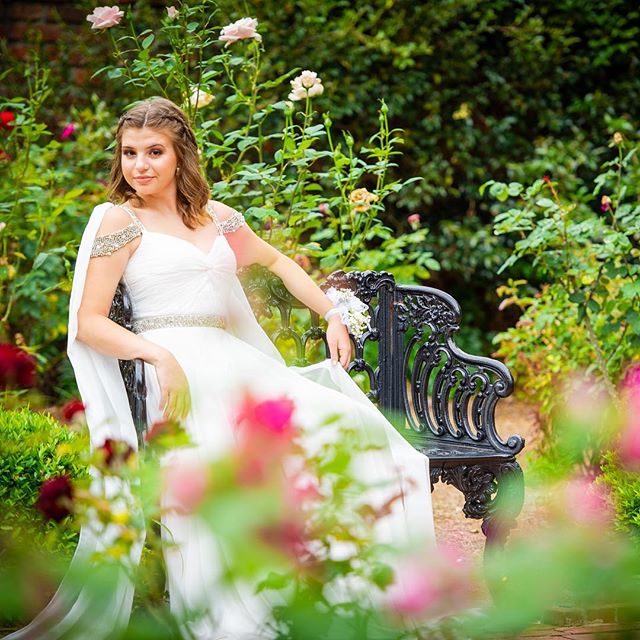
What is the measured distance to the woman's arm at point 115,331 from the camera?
104 inches

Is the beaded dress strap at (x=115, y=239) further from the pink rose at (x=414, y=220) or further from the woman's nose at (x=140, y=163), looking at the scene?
the pink rose at (x=414, y=220)

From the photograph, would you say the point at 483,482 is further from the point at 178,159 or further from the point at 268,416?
the point at 268,416

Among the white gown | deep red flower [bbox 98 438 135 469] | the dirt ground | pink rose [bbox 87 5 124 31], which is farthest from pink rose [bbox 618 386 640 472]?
pink rose [bbox 87 5 124 31]

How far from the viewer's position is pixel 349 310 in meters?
3.33

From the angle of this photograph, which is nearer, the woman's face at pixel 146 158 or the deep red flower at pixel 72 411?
the deep red flower at pixel 72 411

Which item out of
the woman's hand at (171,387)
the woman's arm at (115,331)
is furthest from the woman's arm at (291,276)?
the woman's hand at (171,387)

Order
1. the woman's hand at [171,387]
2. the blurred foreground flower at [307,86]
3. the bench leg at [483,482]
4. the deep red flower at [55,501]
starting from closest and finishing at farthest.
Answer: the deep red flower at [55,501] < the woman's hand at [171,387] < the bench leg at [483,482] < the blurred foreground flower at [307,86]

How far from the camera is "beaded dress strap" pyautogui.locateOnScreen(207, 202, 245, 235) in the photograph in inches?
125

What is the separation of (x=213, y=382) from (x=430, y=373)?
936 millimetres

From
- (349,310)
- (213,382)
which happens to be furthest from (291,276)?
(213,382)

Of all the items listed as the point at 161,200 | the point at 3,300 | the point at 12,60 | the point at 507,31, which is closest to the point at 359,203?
the point at 161,200

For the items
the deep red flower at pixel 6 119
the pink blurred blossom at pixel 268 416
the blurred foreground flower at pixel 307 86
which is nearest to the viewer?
the pink blurred blossom at pixel 268 416

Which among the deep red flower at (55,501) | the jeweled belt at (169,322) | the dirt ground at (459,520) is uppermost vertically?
the jeweled belt at (169,322)

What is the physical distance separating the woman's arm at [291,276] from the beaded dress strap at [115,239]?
350 millimetres
